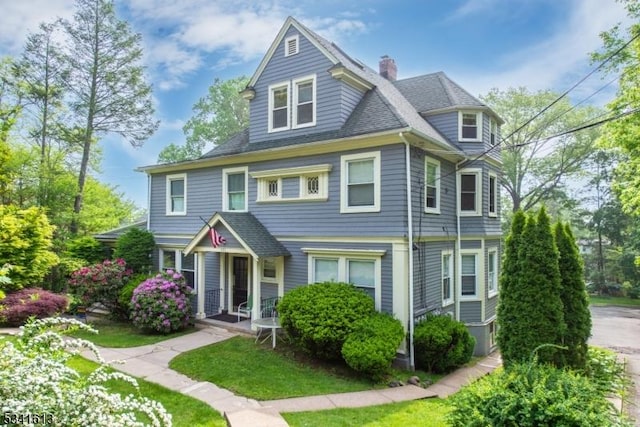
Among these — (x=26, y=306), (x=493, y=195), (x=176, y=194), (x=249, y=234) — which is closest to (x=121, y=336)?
(x=26, y=306)

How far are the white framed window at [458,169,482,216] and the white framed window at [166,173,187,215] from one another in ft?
34.5

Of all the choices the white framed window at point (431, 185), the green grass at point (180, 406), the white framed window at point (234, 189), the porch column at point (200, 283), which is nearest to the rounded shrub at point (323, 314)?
the green grass at point (180, 406)

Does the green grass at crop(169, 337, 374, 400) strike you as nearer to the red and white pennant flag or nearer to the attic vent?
the red and white pennant flag

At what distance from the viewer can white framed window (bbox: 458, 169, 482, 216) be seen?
13.2 metres

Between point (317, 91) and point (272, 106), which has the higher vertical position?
point (317, 91)

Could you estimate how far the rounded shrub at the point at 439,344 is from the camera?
930cm

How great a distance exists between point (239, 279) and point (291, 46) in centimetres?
819

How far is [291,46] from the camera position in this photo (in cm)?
1219

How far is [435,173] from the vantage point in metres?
11.4

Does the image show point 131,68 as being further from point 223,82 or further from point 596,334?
point 596,334

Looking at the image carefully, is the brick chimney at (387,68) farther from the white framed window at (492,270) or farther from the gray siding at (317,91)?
the white framed window at (492,270)

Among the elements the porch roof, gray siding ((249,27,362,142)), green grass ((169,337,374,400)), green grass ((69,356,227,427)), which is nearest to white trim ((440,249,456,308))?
green grass ((169,337,374,400))

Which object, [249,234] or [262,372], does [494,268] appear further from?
[262,372]

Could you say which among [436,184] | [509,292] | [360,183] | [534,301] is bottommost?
[534,301]
